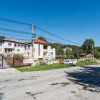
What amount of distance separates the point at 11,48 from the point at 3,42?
13.0 ft

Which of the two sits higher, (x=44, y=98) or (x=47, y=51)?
(x=47, y=51)

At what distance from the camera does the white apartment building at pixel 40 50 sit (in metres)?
29.6

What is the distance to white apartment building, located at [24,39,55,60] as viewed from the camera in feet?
97.1

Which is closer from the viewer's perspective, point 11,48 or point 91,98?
point 91,98

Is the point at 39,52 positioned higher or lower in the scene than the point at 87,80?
higher

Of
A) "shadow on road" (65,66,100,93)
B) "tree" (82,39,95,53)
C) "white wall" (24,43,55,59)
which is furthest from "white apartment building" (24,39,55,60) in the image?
"tree" (82,39,95,53)

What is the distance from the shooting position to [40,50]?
100 ft

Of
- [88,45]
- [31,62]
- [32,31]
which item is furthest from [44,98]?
[88,45]

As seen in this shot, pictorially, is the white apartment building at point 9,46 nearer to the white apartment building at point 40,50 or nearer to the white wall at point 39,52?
the white apartment building at point 40,50

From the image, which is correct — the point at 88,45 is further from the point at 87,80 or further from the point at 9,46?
the point at 87,80

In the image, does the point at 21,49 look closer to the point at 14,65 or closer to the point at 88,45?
the point at 14,65

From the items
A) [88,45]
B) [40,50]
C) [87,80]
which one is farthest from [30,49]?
[88,45]

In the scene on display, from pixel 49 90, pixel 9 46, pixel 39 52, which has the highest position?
pixel 9 46

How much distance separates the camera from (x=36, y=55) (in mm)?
29344
